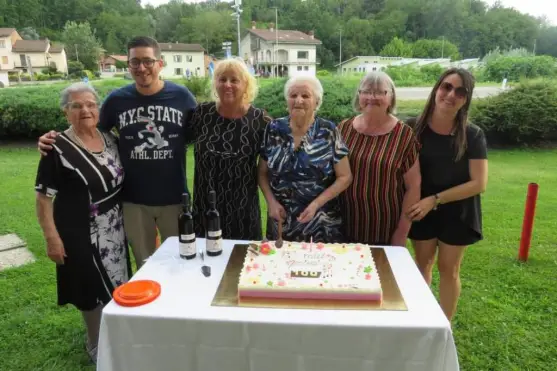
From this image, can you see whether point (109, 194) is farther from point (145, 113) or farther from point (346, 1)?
Answer: point (346, 1)

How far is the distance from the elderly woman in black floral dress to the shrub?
9498 millimetres

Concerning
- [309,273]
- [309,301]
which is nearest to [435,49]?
[309,273]

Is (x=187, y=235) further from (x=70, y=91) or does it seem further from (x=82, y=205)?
(x=70, y=91)

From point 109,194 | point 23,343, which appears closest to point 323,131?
point 109,194

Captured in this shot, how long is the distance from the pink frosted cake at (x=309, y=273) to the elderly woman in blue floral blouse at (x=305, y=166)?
0.29 m

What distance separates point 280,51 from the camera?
44.8m

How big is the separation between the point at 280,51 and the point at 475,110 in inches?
1486

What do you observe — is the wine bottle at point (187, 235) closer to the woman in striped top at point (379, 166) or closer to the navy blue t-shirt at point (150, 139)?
the navy blue t-shirt at point (150, 139)

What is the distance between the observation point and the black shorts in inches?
91.8

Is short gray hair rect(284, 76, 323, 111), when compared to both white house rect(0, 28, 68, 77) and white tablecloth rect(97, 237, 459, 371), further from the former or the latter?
white house rect(0, 28, 68, 77)

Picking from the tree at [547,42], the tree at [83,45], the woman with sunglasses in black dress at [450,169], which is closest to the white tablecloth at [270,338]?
the woman with sunglasses in black dress at [450,169]

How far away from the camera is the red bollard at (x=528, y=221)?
381 cm

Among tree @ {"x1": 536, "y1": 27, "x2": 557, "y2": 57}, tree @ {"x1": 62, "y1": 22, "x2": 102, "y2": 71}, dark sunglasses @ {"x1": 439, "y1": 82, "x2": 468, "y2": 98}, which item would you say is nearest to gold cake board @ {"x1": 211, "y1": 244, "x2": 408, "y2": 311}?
dark sunglasses @ {"x1": 439, "y1": 82, "x2": 468, "y2": 98}

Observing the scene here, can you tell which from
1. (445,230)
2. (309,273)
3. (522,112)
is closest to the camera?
(309,273)
